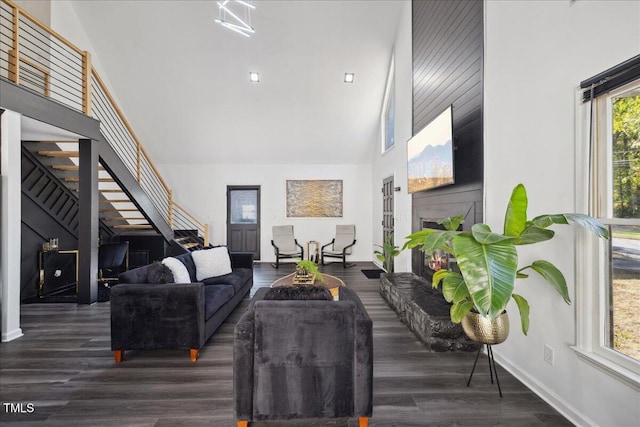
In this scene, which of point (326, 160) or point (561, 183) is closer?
point (561, 183)

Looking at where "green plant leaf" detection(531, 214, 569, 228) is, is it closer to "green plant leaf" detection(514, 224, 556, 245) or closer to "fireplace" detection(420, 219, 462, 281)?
"green plant leaf" detection(514, 224, 556, 245)

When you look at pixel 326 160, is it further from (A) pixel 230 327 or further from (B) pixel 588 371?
(B) pixel 588 371

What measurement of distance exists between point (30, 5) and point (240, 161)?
4302mm

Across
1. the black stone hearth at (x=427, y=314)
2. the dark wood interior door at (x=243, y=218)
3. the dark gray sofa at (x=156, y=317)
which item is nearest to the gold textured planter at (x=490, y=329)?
the black stone hearth at (x=427, y=314)

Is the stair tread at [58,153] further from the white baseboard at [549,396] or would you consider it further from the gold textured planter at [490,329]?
the white baseboard at [549,396]

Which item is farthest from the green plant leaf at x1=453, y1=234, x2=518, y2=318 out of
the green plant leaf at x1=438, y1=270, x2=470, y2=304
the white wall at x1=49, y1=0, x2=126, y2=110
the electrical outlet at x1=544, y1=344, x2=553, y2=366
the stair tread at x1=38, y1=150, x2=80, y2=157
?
the white wall at x1=49, y1=0, x2=126, y2=110

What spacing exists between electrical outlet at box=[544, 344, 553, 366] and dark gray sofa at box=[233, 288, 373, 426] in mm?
1275

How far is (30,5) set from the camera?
4258 mm

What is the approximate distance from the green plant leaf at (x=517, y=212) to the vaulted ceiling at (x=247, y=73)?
4625mm

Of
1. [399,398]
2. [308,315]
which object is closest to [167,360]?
[308,315]

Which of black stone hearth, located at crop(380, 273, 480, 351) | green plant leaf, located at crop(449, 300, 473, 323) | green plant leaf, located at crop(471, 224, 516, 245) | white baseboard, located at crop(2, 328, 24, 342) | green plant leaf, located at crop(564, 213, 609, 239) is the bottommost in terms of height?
white baseboard, located at crop(2, 328, 24, 342)

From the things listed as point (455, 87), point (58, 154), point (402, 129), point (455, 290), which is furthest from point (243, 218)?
point (455, 290)

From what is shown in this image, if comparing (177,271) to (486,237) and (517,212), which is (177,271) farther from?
(517,212)

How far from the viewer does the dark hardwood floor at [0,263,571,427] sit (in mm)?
1727
